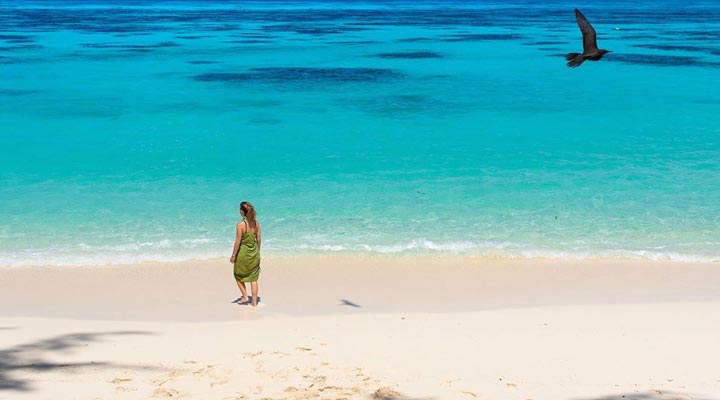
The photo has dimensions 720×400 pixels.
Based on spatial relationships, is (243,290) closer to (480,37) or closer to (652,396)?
(652,396)

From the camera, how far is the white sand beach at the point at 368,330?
7.29 meters

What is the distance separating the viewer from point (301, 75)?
35156 mm

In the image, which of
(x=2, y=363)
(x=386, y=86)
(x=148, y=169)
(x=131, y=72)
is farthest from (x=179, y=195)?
(x=131, y=72)

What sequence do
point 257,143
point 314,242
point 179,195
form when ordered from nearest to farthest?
point 314,242 < point 179,195 < point 257,143

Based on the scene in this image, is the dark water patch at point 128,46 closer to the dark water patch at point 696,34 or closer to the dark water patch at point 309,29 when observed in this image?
the dark water patch at point 309,29

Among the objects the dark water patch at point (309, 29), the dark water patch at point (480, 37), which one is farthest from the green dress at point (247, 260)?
the dark water patch at point (309, 29)

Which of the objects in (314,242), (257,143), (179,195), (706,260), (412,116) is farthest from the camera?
(412,116)

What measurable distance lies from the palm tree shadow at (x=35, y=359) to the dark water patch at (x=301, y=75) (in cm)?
2495

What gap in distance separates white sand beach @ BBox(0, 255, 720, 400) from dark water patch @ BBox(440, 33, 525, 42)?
42689 mm

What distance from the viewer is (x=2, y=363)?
24.9 ft

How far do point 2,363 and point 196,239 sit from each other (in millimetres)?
5956

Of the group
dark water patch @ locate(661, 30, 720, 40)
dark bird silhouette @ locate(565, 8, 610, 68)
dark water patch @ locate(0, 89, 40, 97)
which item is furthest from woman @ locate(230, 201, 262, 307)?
dark water patch @ locate(661, 30, 720, 40)

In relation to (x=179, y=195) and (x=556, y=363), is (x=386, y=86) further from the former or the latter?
(x=556, y=363)

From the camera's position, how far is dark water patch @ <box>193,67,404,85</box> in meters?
33.7
